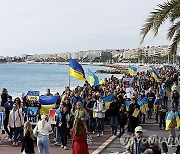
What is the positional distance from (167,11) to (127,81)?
16964 mm

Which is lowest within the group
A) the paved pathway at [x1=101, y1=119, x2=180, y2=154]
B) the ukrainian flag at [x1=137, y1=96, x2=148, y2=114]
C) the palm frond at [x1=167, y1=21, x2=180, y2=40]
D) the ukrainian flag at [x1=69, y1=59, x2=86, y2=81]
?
the paved pathway at [x1=101, y1=119, x2=180, y2=154]

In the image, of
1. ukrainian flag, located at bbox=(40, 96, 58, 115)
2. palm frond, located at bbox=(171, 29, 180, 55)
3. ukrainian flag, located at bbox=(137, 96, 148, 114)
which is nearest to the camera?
palm frond, located at bbox=(171, 29, 180, 55)

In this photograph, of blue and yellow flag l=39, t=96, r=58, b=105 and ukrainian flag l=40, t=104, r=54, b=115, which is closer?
ukrainian flag l=40, t=104, r=54, b=115

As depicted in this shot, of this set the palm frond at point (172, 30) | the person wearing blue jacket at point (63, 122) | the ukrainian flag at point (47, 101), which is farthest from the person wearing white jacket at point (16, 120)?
the palm frond at point (172, 30)

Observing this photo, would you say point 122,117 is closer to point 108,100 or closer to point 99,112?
point 99,112

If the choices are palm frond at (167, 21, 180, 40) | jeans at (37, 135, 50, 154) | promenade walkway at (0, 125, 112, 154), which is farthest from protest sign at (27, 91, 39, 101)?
palm frond at (167, 21, 180, 40)

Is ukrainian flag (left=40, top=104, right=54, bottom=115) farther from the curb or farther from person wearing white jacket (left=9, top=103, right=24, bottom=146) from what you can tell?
the curb

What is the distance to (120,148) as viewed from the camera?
13148mm

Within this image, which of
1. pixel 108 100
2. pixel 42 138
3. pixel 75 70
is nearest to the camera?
pixel 42 138

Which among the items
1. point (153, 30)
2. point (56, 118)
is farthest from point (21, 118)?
point (153, 30)

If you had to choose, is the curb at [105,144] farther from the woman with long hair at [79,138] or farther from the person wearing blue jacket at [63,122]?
the woman with long hair at [79,138]

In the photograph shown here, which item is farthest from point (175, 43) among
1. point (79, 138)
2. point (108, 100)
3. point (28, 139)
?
point (28, 139)

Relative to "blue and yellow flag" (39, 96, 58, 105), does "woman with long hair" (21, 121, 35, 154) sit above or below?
below

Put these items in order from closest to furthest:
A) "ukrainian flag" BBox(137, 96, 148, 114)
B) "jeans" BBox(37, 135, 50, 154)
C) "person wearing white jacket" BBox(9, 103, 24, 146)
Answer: "jeans" BBox(37, 135, 50, 154) < "person wearing white jacket" BBox(9, 103, 24, 146) < "ukrainian flag" BBox(137, 96, 148, 114)
